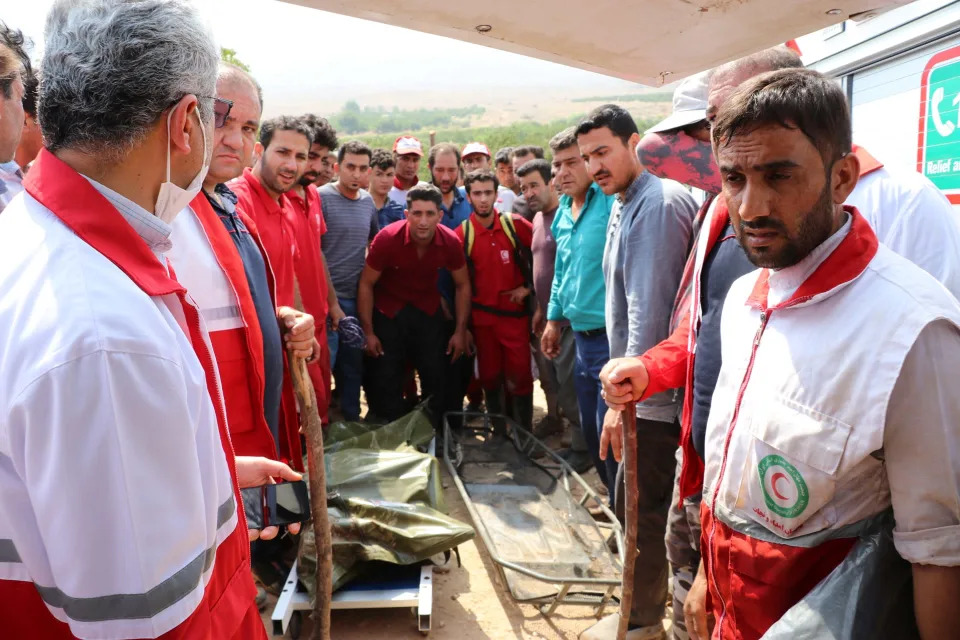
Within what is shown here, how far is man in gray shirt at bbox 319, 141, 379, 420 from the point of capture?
5.70 metres

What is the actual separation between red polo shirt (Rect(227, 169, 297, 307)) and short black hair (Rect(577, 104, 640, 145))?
187 centimetres

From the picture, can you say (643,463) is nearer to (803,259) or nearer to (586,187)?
(803,259)

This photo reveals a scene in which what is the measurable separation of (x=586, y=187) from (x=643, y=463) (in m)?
2.13

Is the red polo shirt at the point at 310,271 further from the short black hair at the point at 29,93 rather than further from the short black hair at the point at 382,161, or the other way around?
the short black hair at the point at 29,93

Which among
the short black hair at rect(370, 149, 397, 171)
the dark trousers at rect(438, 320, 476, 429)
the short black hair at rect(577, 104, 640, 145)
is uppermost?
the short black hair at rect(370, 149, 397, 171)

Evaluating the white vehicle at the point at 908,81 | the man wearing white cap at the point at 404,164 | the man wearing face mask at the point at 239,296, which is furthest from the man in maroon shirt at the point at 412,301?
the white vehicle at the point at 908,81

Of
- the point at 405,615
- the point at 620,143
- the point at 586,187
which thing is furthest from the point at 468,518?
the point at 620,143

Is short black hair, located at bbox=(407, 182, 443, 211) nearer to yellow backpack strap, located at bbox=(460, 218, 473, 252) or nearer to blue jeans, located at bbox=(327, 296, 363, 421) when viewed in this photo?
yellow backpack strap, located at bbox=(460, 218, 473, 252)

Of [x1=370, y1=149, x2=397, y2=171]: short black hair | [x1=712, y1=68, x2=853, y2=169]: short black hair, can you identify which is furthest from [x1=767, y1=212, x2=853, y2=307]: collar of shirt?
[x1=370, y1=149, x2=397, y2=171]: short black hair

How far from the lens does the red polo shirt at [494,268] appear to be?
5.87m

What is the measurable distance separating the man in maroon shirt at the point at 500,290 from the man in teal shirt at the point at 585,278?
4.37 feet

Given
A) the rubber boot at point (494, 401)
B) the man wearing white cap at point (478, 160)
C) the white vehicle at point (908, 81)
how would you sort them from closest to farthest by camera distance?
the white vehicle at point (908, 81) < the rubber boot at point (494, 401) < the man wearing white cap at point (478, 160)

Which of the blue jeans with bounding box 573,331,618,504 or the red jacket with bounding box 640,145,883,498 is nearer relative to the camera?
the red jacket with bounding box 640,145,883,498

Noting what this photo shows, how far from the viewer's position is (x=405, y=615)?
11.5 feet
